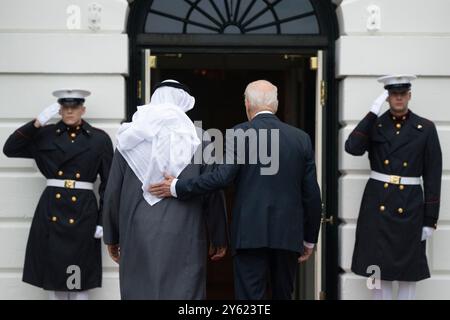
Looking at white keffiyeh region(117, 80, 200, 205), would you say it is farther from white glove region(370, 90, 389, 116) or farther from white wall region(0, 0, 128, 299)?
white glove region(370, 90, 389, 116)

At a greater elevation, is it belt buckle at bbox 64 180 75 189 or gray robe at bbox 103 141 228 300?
belt buckle at bbox 64 180 75 189

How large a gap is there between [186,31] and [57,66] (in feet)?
3.59

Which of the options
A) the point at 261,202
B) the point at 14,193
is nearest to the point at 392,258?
the point at 261,202

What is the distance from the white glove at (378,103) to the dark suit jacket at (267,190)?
41.7 inches

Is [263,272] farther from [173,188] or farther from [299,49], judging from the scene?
[299,49]

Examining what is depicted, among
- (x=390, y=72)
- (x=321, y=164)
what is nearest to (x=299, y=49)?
(x=390, y=72)

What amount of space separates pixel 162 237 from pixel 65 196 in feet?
4.51

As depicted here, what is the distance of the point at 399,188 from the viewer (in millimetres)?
5988

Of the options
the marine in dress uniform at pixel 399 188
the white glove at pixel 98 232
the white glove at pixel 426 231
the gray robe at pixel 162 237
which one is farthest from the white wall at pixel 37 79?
the white glove at pixel 426 231

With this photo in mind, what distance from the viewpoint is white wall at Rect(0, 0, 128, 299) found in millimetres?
6452

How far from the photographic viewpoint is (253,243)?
4.99 meters

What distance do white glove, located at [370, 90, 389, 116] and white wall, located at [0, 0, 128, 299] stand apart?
6.25 ft

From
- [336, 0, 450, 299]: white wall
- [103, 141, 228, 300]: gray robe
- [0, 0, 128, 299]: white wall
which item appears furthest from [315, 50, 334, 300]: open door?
[103, 141, 228, 300]: gray robe
